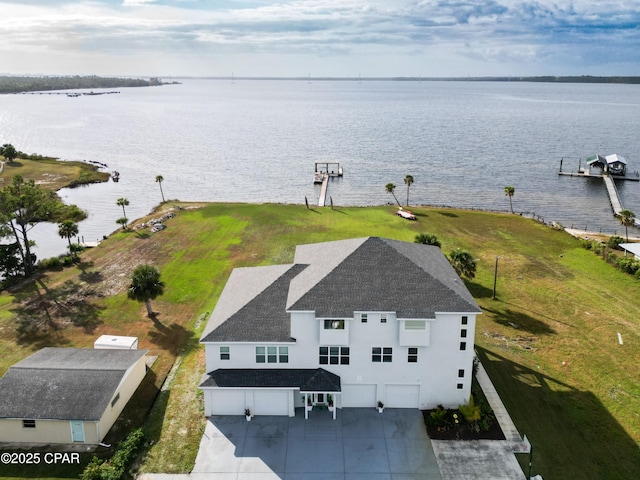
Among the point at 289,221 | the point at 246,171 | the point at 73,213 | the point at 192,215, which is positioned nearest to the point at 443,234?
the point at 289,221

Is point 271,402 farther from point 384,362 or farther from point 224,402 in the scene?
point 384,362

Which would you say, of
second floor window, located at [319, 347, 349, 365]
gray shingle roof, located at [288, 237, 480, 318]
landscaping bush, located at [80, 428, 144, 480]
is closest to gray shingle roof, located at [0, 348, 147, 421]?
landscaping bush, located at [80, 428, 144, 480]

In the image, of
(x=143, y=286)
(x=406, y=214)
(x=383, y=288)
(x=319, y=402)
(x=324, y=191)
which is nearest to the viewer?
(x=383, y=288)

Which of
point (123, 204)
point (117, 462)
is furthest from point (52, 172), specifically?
point (117, 462)

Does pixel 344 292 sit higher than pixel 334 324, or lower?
higher

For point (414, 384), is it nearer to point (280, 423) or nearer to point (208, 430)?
point (280, 423)

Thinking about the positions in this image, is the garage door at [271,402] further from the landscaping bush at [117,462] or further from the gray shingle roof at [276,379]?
the landscaping bush at [117,462]
